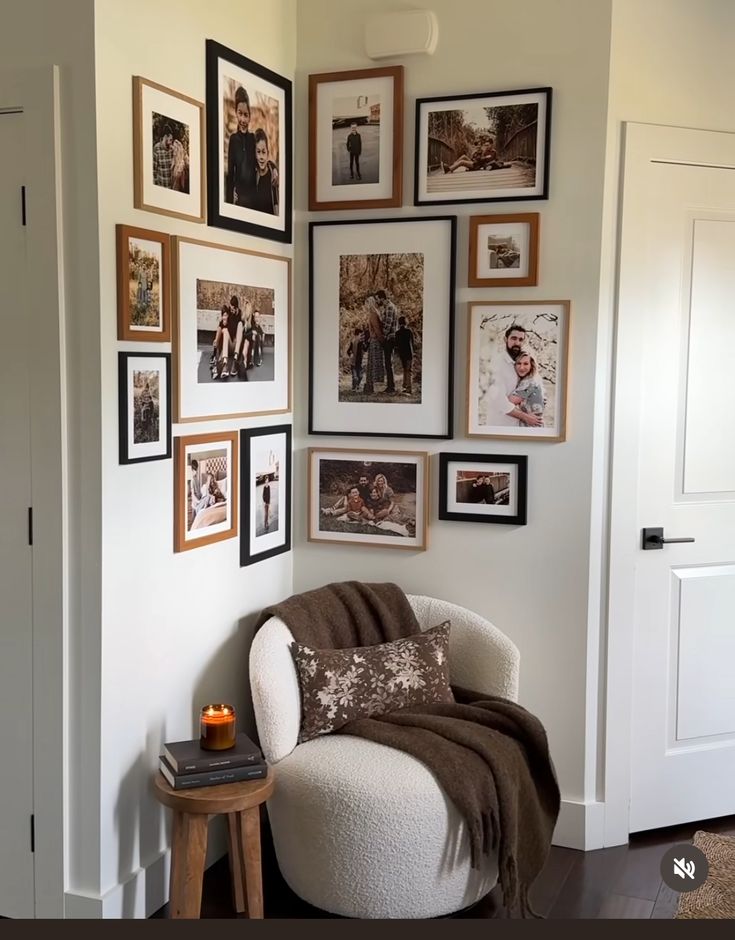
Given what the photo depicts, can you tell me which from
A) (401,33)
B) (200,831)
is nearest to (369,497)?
(200,831)

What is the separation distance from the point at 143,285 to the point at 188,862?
1.40 metres

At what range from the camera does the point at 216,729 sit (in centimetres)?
241

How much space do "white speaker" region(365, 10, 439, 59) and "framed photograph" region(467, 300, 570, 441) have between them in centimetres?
80

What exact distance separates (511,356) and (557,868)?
1.52 m

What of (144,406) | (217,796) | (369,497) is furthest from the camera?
(369,497)

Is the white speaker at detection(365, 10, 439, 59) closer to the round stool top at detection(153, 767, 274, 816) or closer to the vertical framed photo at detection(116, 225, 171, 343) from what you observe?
the vertical framed photo at detection(116, 225, 171, 343)

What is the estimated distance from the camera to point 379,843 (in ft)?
7.67

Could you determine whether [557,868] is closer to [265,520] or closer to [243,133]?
[265,520]

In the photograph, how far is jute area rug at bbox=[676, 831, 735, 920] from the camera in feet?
8.23

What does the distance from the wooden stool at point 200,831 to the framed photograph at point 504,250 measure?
5.14 ft

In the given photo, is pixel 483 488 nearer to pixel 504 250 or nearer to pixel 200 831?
pixel 504 250

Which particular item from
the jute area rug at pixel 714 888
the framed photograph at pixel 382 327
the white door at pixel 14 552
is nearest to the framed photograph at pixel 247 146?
the framed photograph at pixel 382 327

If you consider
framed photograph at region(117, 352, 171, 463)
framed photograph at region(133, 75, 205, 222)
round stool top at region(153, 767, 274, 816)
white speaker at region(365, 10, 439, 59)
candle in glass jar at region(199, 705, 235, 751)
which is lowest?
round stool top at region(153, 767, 274, 816)

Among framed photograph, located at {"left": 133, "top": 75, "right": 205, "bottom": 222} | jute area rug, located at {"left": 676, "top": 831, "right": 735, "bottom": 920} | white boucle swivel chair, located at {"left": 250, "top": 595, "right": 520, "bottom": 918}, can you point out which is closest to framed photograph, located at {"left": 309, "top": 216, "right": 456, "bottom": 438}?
framed photograph, located at {"left": 133, "top": 75, "right": 205, "bottom": 222}
